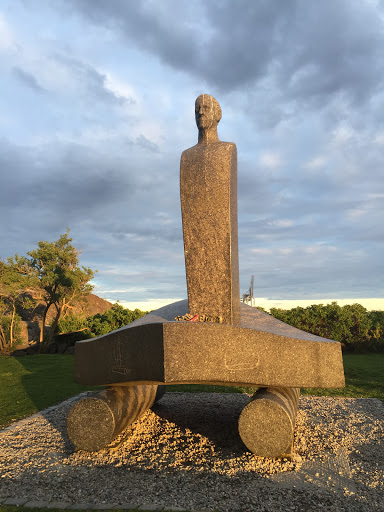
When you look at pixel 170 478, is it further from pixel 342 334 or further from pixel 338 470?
pixel 342 334

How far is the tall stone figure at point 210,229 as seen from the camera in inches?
216

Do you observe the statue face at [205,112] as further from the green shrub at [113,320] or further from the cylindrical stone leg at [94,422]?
the green shrub at [113,320]

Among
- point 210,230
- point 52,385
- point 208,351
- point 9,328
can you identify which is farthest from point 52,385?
point 9,328

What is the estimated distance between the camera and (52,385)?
9.48m

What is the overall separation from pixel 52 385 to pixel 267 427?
21.8ft

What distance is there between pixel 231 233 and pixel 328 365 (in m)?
2.10

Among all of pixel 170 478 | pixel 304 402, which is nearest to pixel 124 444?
pixel 170 478

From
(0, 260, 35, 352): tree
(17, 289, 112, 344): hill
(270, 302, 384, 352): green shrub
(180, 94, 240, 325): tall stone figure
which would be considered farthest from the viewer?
(17, 289, 112, 344): hill

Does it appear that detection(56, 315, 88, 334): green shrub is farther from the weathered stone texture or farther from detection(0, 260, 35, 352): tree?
the weathered stone texture

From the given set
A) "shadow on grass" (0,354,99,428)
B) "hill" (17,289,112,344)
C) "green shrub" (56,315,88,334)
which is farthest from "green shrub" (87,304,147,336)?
"shadow on grass" (0,354,99,428)

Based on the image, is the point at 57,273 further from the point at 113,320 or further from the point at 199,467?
the point at 199,467

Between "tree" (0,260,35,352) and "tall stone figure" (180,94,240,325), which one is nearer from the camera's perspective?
"tall stone figure" (180,94,240,325)

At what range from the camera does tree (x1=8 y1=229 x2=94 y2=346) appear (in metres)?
16.5

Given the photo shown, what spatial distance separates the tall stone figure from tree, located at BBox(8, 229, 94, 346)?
12.0m
